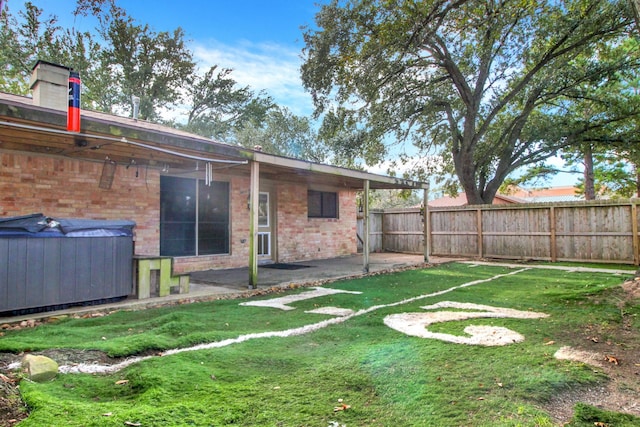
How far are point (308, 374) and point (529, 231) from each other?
10.8 meters

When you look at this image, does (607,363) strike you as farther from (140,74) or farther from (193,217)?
(140,74)

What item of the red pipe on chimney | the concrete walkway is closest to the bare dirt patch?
the concrete walkway

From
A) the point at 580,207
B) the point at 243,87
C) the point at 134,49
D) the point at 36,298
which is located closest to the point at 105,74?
the point at 134,49

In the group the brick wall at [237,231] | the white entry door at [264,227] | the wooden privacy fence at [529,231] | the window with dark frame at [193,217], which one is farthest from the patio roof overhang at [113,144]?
the wooden privacy fence at [529,231]

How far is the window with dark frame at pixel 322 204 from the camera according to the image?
12.3m

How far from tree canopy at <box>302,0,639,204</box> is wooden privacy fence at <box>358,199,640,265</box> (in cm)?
289

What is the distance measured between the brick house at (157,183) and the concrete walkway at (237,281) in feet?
1.67

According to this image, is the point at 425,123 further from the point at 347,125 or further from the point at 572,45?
the point at 572,45

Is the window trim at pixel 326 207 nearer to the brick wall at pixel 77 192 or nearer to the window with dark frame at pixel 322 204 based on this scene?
the window with dark frame at pixel 322 204

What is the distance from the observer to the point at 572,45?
1246cm

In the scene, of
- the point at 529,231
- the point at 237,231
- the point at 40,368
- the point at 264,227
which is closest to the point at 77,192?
the point at 237,231

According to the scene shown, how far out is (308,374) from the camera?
2986 mm

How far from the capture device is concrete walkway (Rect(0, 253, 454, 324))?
205 inches

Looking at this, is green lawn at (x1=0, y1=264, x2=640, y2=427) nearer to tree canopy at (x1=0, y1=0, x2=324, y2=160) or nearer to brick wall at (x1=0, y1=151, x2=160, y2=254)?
brick wall at (x1=0, y1=151, x2=160, y2=254)
